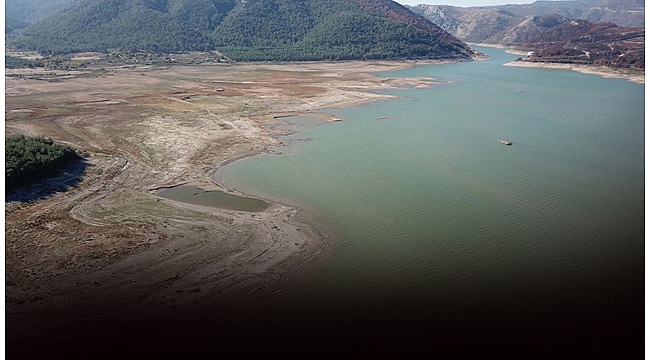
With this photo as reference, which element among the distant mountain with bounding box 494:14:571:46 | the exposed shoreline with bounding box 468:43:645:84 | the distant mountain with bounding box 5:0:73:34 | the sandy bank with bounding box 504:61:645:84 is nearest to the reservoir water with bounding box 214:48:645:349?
the sandy bank with bounding box 504:61:645:84

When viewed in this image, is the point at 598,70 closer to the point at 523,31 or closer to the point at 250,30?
the point at 250,30

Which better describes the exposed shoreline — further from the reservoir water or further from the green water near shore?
the green water near shore

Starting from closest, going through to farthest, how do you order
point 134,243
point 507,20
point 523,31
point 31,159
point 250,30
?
point 134,243 → point 31,159 → point 250,30 → point 523,31 → point 507,20

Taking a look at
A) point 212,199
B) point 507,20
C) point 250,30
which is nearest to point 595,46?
point 250,30

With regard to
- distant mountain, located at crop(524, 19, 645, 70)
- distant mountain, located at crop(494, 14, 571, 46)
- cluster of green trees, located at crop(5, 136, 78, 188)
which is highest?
distant mountain, located at crop(494, 14, 571, 46)

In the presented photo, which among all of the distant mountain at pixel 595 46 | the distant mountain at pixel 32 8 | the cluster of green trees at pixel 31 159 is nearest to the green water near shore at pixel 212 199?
the cluster of green trees at pixel 31 159

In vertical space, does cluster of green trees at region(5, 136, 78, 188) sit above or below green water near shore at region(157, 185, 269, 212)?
above
